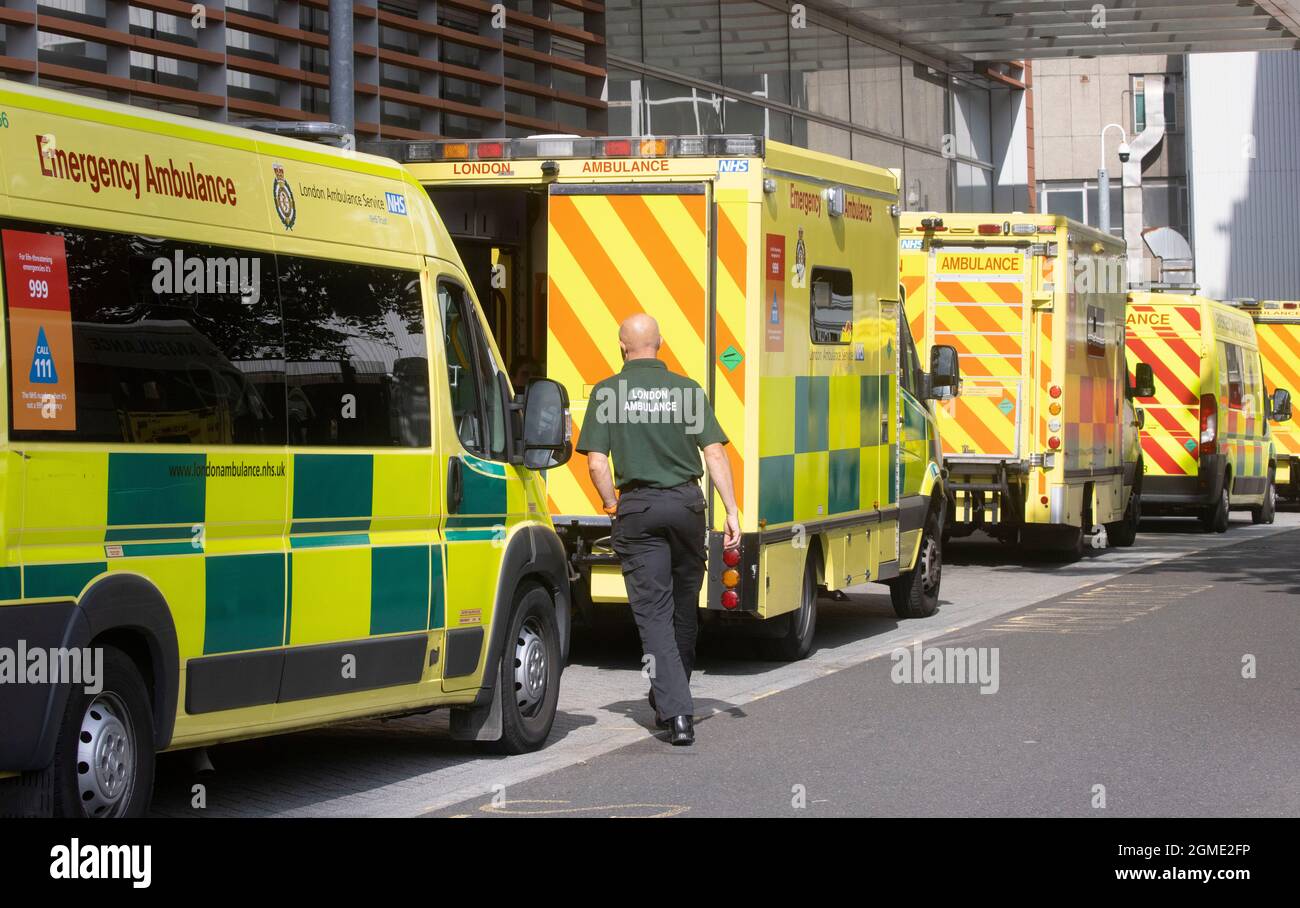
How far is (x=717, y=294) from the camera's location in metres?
11.0

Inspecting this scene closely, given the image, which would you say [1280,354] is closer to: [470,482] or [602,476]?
[602,476]

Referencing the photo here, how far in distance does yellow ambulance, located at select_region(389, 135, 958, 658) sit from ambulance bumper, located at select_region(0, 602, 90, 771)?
205 inches

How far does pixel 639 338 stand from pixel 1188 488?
52.4ft

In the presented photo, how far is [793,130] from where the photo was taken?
27.8 meters

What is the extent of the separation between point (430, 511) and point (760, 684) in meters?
3.60

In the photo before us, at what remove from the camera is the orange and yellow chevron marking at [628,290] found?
35.9 ft

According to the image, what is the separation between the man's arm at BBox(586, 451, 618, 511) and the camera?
347 inches

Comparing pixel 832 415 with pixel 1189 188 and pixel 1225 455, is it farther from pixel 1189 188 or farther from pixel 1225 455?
pixel 1189 188

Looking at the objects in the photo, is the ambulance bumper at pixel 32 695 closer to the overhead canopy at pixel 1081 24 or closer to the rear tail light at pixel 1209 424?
the rear tail light at pixel 1209 424

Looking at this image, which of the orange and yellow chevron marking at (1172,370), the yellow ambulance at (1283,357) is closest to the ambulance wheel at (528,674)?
the orange and yellow chevron marking at (1172,370)

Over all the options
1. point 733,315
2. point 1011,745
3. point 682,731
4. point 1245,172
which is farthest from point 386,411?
point 1245,172

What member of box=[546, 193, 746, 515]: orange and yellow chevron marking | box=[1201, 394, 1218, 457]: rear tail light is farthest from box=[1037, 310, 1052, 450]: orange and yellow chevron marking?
box=[546, 193, 746, 515]: orange and yellow chevron marking

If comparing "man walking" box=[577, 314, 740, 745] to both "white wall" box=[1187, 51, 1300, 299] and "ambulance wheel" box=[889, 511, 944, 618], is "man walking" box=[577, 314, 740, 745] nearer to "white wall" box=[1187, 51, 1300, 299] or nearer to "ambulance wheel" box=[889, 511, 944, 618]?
"ambulance wheel" box=[889, 511, 944, 618]

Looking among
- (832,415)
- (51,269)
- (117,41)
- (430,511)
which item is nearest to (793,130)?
(117,41)
